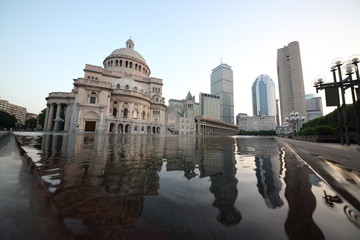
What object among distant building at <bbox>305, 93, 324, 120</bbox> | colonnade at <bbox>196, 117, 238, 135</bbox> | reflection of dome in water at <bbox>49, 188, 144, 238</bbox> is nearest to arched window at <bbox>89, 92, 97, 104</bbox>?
reflection of dome in water at <bbox>49, 188, 144, 238</bbox>

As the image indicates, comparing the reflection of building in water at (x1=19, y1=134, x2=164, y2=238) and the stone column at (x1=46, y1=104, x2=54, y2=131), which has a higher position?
the stone column at (x1=46, y1=104, x2=54, y2=131)

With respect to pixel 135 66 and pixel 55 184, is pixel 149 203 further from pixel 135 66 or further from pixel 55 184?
pixel 135 66

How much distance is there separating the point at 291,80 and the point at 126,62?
3524 inches

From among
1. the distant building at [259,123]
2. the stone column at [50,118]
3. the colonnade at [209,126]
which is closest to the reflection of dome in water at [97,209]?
the stone column at [50,118]

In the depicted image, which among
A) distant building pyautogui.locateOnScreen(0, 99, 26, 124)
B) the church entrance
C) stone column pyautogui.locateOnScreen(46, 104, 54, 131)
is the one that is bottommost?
the church entrance

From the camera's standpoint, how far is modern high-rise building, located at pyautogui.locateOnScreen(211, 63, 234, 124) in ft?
587

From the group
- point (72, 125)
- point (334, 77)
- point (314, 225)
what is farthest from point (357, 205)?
point (72, 125)

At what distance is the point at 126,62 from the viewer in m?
49.7

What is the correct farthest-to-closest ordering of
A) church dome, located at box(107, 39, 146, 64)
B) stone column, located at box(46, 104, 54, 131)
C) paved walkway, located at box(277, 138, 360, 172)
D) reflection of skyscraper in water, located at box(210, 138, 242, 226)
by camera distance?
church dome, located at box(107, 39, 146, 64)
stone column, located at box(46, 104, 54, 131)
paved walkway, located at box(277, 138, 360, 172)
reflection of skyscraper in water, located at box(210, 138, 242, 226)

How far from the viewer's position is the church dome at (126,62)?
48688 mm

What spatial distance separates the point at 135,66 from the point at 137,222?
2197 inches

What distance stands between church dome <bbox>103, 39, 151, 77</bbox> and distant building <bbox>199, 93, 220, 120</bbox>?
3898 inches

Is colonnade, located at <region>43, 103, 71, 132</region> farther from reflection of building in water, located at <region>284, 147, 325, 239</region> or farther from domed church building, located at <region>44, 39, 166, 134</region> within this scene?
reflection of building in water, located at <region>284, 147, 325, 239</region>

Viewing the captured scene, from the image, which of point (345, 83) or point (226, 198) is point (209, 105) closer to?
point (345, 83)
